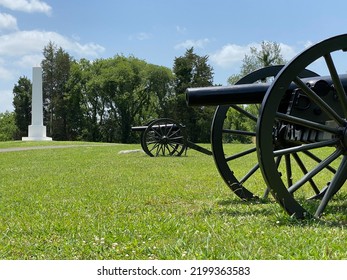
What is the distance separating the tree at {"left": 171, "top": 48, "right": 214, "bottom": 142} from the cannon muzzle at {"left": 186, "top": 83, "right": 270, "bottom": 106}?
51144 millimetres

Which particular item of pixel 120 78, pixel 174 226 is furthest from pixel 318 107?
pixel 120 78

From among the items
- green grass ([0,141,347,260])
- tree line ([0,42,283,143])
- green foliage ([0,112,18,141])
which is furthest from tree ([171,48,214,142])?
green grass ([0,141,347,260])

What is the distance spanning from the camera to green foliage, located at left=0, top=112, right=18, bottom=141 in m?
71.1

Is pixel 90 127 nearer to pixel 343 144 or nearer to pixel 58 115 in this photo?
pixel 58 115

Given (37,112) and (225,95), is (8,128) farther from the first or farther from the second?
(225,95)

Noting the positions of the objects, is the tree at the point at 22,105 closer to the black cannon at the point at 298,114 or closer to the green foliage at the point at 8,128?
the green foliage at the point at 8,128

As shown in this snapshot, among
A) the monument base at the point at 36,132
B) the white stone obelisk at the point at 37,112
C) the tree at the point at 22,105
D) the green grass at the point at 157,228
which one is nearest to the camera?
the green grass at the point at 157,228

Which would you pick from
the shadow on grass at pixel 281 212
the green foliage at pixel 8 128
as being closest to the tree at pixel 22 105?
the green foliage at pixel 8 128

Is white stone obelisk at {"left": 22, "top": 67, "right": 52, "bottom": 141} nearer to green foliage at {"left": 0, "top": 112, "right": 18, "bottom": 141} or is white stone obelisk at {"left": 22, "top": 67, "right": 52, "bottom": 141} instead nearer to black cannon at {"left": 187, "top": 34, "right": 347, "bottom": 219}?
green foliage at {"left": 0, "top": 112, "right": 18, "bottom": 141}

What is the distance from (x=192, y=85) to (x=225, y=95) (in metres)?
56.2

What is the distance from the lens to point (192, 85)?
2406 inches

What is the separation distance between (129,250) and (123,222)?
119 centimetres

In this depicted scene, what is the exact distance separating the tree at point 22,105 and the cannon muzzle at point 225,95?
65566 millimetres

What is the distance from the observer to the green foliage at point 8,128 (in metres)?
71.1
